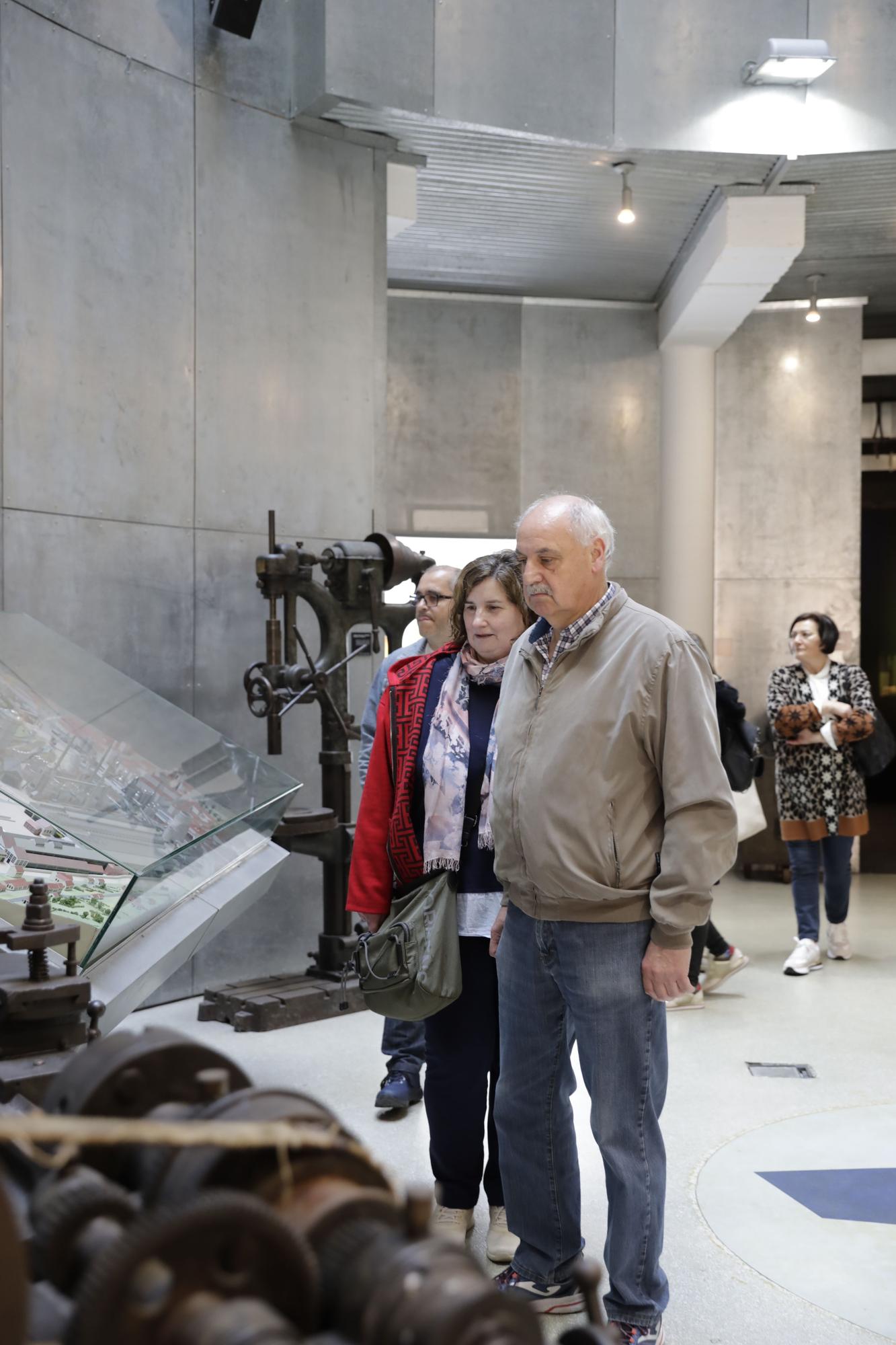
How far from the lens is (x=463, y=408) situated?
31.3ft

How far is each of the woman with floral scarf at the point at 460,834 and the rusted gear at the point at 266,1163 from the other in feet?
6.38

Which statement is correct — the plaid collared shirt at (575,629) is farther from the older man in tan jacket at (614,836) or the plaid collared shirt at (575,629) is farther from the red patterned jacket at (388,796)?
the red patterned jacket at (388,796)

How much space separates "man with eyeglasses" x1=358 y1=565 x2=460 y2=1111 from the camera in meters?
4.05

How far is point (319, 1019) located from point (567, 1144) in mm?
2634

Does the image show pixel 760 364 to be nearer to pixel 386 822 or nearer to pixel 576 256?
pixel 576 256

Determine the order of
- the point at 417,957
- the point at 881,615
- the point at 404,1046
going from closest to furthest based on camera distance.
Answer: the point at 417,957 → the point at 404,1046 → the point at 881,615

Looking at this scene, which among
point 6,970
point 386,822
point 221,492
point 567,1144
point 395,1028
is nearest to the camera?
point 6,970

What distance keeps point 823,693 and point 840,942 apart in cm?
124

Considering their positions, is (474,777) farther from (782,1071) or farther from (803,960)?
(803,960)

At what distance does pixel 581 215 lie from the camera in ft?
26.1

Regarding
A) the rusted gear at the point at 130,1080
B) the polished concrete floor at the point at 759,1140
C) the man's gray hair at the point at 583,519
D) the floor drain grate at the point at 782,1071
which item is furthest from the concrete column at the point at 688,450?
the rusted gear at the point at 130,1080

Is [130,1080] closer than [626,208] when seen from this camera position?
Yes

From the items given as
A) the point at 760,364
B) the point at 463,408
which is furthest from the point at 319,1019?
the point at 760,364

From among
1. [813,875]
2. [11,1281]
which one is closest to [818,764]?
[813,875]
